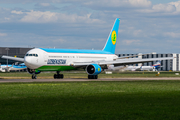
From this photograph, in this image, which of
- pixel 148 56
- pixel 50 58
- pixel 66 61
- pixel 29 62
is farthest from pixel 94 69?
pixel 148 56

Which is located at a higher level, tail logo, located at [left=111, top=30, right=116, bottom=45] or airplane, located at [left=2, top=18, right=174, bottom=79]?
tail logo, located at [left=111, top=30, right=116, bottom=45]

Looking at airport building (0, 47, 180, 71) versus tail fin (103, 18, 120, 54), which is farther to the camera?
airport building (0, 47, 180, 71)

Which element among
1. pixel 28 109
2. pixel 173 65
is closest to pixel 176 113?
pixel 28 109

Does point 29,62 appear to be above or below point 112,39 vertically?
below

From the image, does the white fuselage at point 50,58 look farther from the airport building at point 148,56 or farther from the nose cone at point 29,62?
the airport building at point 148,56

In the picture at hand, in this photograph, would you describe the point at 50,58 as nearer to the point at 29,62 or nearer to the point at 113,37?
the point at 29,62

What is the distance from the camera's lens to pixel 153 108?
56.7 feet

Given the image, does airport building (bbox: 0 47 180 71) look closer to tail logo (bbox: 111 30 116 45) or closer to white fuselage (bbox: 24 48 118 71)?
tail logo (bbox: 111 30 116 45)

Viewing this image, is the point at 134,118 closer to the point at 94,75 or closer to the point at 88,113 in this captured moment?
the point at 88,113

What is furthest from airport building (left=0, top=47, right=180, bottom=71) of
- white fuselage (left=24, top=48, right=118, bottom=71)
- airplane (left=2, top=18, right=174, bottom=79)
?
white fuselage (left=24, top=48, right=118, bottom=71)

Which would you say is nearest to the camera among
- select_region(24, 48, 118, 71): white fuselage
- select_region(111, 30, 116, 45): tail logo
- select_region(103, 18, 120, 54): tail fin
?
select_region(24, 48, 118, 71): white fuselage

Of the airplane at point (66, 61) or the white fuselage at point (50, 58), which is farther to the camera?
the airplane at point (66, 61)

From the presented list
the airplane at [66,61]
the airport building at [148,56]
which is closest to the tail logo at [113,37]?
the airplane at [66,61]

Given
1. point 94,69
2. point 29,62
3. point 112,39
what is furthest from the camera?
point 112,39
